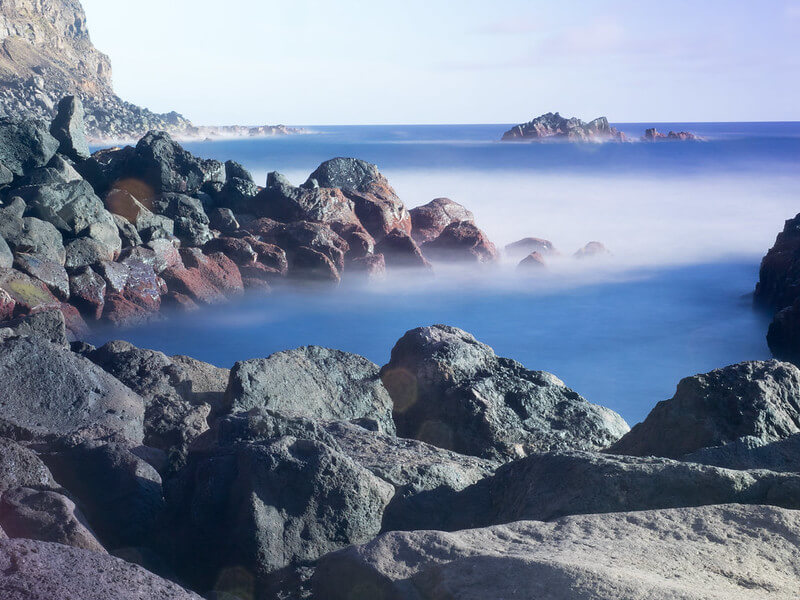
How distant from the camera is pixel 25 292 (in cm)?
832

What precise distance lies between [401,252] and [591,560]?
12313mm

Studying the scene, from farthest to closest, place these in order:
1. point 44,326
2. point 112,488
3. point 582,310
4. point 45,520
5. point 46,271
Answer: point 582,310, point 46,271, point 44,326, point 112,488, point 45,520

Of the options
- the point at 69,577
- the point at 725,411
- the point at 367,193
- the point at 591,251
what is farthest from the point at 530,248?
the point at 69,577

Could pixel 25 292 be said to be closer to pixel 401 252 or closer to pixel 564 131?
pixel 401 252

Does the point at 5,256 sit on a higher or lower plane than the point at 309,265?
higher

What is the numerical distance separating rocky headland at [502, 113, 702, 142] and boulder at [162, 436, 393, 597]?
3104 inches

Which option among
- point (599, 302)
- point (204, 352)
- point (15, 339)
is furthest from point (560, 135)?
point (15, 339)

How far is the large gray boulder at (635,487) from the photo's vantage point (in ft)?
9.44

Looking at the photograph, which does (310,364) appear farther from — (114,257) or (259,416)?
(114,257)

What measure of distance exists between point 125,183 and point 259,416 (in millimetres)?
10253

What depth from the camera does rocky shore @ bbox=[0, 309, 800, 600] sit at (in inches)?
87.5

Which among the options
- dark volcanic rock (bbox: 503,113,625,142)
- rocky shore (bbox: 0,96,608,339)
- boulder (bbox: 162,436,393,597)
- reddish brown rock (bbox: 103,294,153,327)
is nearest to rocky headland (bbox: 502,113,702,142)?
dark volcanic rock (bbox: 503,113,625,142)

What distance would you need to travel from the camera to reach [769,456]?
341 centimetres

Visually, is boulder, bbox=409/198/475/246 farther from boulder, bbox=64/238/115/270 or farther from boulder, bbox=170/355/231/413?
boulder, bbox=170/355/231/413
